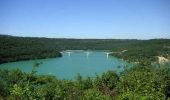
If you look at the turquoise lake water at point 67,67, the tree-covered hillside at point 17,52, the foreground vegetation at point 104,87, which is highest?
the foreground vegetation at point 104,87

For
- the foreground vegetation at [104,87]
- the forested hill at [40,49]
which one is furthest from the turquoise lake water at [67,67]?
the foreground vegetation at [104,87]

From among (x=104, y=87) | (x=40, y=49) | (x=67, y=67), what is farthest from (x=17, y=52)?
(x=104, y=87)

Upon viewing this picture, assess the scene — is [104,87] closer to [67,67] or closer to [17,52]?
[67,67]

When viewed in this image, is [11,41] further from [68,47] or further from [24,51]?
[68,47]

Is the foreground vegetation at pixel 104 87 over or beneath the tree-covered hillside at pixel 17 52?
over

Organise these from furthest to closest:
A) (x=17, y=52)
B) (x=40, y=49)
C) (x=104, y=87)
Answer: (x=40, y=49)
(x=17, y=52)
(x=104, y=87)

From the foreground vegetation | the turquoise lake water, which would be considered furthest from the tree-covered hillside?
the foreground vegetation

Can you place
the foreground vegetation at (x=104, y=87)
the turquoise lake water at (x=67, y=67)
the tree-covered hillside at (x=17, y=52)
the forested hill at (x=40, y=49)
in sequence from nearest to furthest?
the foreground vegetation at (x=104, y=87) < the turquoise lake water at (x=67, y=67) < the forested hill at (x=40, y=49) < the tree-covered hillside at (x=17, y=52)

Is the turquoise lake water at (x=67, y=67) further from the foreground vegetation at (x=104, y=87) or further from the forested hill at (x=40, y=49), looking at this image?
the foreground vegetation at (x=104, y=87)

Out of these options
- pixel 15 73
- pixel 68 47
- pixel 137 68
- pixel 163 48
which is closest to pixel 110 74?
pixel 137 68
